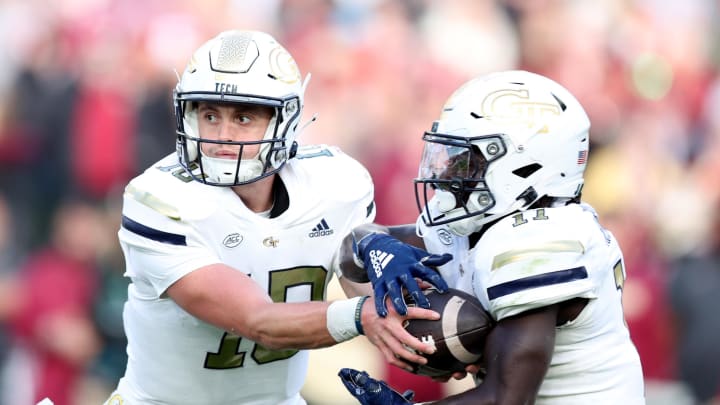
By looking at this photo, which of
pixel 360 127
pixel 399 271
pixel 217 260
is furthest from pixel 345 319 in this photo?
pixel 360 127

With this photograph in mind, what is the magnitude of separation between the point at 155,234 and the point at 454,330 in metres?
1.01

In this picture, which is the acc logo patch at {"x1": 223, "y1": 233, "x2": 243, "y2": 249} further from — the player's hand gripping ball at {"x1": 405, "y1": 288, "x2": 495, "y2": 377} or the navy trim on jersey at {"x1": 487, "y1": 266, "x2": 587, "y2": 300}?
the navy trim on jersey at {"x1": 487, "y1": 266, "x2": 587, "y2": 300}

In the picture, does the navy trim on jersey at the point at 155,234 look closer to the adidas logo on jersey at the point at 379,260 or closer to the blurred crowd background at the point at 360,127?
the adidas logo on jersey at the point at 379,260

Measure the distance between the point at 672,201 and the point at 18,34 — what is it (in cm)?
426

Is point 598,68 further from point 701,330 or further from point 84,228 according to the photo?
point 84,228

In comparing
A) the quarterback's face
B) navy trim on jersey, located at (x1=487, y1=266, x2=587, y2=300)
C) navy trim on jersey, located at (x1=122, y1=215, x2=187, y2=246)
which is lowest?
navy trim on jersey, located at (x1=122, y1=215, x2=187, y2=246)

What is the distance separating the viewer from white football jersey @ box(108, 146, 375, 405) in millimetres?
3811

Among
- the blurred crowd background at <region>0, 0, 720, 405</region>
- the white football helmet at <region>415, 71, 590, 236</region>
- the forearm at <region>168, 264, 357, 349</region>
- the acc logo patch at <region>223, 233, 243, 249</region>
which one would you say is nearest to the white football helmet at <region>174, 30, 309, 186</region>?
the acc logo patch at <region>223, 233, 243, 249</region>

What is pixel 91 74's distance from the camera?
765 centimetres

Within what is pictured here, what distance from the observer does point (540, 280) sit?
10.6 feet

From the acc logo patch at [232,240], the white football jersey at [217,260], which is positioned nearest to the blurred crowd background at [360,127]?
the white football jersey at [217,260]

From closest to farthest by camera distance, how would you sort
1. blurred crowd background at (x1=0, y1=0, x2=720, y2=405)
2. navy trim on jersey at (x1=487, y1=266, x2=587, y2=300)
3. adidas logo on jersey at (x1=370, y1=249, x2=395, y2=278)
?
navy trim on jersey at (x1=487, y1=266, x2=587, y2=300)
adidas logo on jersey at (x1=370, y1=249, x2=395, y2=278)
blurred crowd background at (x1=0, y1=0, x2=720, y2=405)

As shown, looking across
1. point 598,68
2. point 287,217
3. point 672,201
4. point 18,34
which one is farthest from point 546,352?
point 18,34

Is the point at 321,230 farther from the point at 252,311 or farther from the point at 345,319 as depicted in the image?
the point at 345,319
